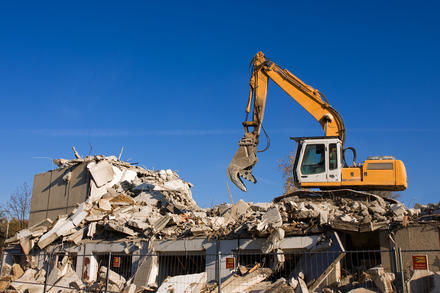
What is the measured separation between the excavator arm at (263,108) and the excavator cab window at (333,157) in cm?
105

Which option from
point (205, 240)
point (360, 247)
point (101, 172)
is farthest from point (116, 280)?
point (360, 247)

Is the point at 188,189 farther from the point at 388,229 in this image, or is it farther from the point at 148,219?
the point at 388,229

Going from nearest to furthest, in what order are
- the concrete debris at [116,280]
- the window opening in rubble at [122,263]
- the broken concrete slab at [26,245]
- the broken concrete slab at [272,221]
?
the broken concrete slab at [272,221]
the concrete debris at [116,280]
the window opening in rubble at [122,263]
the broken concrete slab at [26,245]

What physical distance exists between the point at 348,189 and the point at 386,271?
3.57 meters

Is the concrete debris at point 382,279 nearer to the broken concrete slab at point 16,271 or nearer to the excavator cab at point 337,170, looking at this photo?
the excavator cab at point 337,170

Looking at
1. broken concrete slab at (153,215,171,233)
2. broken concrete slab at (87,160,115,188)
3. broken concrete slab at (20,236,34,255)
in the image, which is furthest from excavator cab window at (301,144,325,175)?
broken concrete slab at (20,236,34,255)

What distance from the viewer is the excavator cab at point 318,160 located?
44.1 feet

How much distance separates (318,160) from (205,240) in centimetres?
437

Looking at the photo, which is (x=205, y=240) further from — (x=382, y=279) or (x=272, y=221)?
(x=382, y=279)

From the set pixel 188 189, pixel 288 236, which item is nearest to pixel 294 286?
pixel 288 236

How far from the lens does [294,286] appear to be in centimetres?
984

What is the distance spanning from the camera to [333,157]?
13.5m

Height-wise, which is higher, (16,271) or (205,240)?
(205,240)

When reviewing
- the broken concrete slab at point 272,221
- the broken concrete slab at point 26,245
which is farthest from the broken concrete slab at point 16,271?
the broken concrete slab at point 272,221
